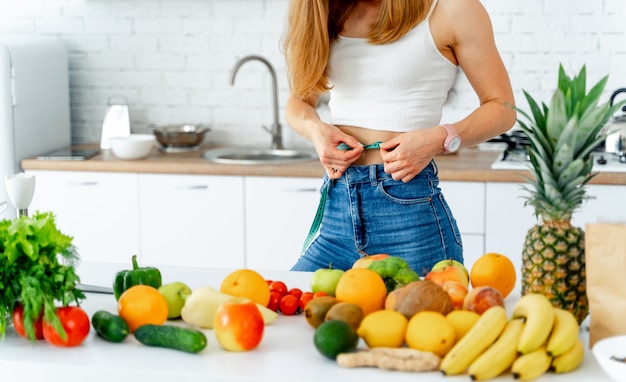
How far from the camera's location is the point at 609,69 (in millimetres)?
4062

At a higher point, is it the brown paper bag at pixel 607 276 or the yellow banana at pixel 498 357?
the brown paper bag at pixel 607 276

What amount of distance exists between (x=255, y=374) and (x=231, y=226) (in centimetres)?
237

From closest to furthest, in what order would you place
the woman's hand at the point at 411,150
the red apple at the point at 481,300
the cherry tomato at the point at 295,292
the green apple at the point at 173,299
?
the red apple at the point at 481,300, the green apple at the point at 173,299, the cherry tomato at the point at 295,292, the woman's hand at the point at 411,150

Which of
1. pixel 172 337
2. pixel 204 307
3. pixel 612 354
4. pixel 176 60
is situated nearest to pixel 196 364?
pixel 172 337

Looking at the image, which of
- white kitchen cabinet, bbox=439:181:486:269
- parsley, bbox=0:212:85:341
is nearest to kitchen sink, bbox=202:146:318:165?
white kitchen cabinet, bbox=439:181:486:269

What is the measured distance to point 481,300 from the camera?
1.67m

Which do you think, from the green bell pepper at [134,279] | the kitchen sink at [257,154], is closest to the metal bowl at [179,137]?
the kitchen sink at [257,154]

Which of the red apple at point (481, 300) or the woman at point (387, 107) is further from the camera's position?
the woman at point (387, 107)

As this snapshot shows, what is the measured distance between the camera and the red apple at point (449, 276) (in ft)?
5.93

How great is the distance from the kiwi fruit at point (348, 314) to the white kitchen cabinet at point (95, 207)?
239 cm

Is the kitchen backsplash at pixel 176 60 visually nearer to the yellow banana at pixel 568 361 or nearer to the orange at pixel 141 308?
the orange at pixel 141 308

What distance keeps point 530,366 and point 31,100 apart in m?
3.18

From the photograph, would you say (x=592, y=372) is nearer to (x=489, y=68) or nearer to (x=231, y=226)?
(x=489, y=68)

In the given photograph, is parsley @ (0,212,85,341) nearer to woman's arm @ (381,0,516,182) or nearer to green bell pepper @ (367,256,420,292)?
green bell pepper @ (367,256,420,292)
